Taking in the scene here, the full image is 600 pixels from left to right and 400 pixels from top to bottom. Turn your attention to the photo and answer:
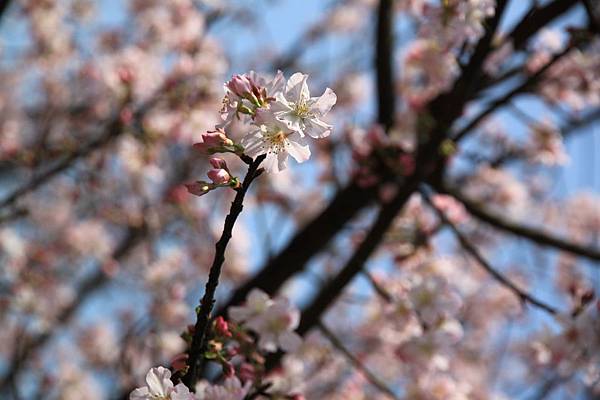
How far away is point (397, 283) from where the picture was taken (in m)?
3.00

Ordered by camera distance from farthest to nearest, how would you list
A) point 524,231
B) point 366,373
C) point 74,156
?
point 74,156 → point 524,231 → point 366,373

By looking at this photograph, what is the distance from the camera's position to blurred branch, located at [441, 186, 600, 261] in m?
2.82

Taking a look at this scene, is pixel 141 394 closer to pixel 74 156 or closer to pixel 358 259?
pixel 358 259

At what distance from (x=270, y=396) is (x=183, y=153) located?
5.21 meters

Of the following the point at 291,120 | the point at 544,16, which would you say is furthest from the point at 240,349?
the point at 544,16

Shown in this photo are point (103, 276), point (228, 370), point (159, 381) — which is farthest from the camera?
point (103, 276)

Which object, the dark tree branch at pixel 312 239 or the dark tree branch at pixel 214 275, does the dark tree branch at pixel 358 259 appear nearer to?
the dark tree branch at pixel 312 239

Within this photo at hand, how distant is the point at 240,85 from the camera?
1397 mm

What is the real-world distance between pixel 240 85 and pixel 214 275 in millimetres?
423

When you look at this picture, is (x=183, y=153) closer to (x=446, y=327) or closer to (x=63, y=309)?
(x=63, y=309)

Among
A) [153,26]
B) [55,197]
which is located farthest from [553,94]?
[55,197]

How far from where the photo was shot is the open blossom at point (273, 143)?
132 centimetres

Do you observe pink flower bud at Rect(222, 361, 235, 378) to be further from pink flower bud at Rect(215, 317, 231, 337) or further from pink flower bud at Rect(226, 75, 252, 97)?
pink flower bud at Rect(226, 75, 252, 97)

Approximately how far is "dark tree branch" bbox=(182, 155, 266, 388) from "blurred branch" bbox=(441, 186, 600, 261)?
197 cm
